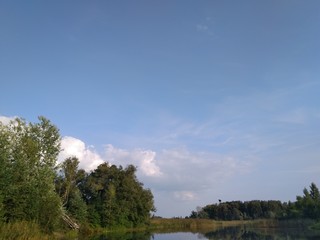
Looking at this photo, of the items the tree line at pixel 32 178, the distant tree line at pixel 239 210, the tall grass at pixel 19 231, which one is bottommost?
the tall grass at pixel 19 231

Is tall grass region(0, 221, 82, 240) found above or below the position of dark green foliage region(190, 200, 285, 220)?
below

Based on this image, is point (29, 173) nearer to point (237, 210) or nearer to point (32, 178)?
point (32, 178)

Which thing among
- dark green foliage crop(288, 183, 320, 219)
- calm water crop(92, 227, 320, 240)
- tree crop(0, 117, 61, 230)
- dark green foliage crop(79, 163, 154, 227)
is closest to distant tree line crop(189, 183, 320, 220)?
dark green foliage crop(288, 183, 320, 219)

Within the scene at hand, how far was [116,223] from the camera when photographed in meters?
71.4

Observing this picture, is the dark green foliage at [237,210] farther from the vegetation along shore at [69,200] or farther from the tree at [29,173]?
the tree at [29,173]

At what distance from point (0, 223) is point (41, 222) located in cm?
785

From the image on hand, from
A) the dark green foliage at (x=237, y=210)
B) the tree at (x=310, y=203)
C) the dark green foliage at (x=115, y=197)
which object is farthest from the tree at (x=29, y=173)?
the dark green foliage at (x=237, y=210)

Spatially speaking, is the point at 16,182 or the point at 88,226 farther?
the point at 88,226

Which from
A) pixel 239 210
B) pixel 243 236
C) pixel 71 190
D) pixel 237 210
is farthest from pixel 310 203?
pixel 239 210

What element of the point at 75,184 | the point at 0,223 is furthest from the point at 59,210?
the point at 75,184

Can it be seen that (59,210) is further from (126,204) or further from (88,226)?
(126,204)

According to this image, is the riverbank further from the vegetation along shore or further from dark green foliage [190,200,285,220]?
dark green foliage [190,200,285,220]

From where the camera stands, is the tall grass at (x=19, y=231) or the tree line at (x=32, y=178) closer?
the tall grass at (x=19, y=231)

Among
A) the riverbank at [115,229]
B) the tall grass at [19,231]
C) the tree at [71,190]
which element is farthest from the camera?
the tree at [71,190]
